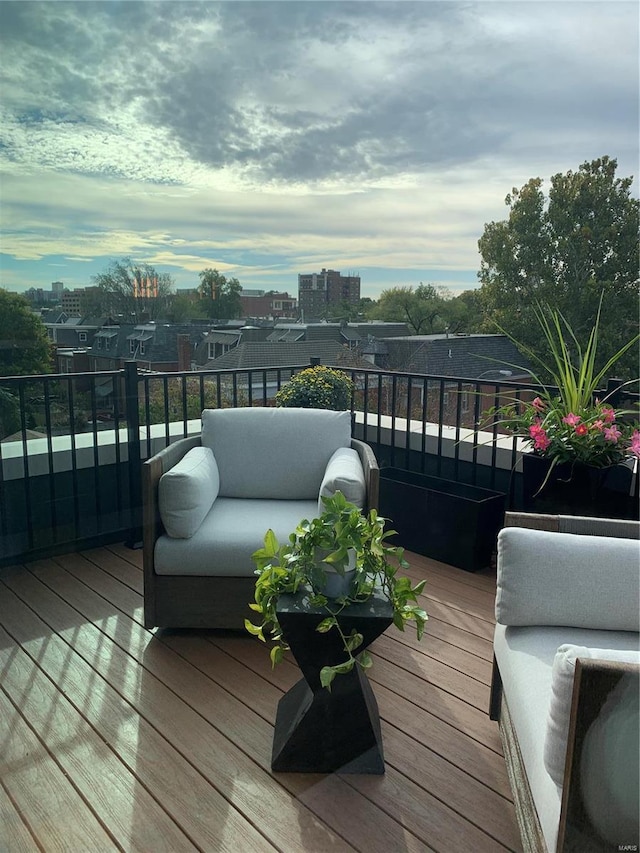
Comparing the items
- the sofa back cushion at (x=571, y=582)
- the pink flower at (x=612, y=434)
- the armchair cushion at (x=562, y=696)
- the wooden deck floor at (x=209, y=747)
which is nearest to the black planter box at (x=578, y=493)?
the pink flower at (x=612, y=434)

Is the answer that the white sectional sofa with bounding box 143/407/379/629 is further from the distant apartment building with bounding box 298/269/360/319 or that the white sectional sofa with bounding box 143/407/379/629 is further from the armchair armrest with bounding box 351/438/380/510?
the distant apartment building with bounding box 298/269/360/319

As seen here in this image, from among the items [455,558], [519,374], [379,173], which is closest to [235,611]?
[455,558]

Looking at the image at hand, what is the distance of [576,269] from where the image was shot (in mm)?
4617

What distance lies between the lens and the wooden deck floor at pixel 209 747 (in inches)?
63.6

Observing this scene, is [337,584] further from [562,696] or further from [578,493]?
[578,493]

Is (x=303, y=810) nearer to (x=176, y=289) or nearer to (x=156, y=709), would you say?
(x=156, y=709)

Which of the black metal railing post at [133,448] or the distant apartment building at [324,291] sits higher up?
the distant apartment building at [324,291]

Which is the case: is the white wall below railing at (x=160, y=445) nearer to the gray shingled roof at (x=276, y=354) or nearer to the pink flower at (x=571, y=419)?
the gray shingled roof at (x=276, y=354)

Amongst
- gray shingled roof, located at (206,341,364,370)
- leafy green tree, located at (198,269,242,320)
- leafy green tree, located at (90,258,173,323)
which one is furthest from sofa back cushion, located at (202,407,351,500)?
leafy green tree, located at (198,269,242,320)

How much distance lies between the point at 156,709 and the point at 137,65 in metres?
3.28

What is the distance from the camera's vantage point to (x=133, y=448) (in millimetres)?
→ 3732

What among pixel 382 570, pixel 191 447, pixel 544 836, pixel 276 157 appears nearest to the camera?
pixel 544 836

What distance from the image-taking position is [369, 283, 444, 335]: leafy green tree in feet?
14.6

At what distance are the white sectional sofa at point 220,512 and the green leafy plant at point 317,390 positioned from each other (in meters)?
0.83
